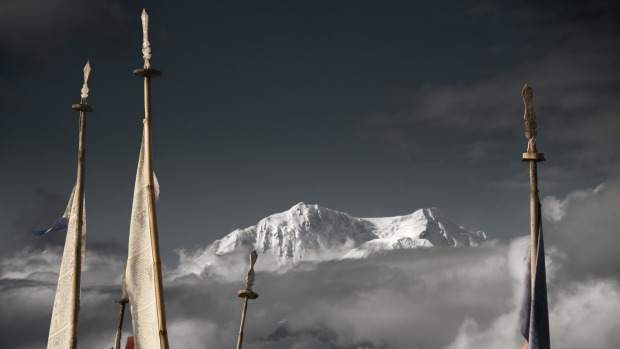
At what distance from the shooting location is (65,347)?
49.3 ft

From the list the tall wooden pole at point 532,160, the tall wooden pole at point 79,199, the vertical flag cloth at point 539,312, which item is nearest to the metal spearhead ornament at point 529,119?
the tall wooden pole at point 532,160

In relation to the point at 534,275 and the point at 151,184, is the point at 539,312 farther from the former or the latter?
the point at 151,184

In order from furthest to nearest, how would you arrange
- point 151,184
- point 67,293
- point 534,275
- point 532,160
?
1. point 532,160
2. point 534,275
3. point 67,293
4. point 151,184

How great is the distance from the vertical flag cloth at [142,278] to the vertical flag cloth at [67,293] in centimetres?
226

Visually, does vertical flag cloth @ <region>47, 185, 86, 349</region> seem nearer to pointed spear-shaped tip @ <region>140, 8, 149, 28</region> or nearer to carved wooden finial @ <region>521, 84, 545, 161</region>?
pointed spear-shaped tip @ <region>140, 8, 149, 28</region>

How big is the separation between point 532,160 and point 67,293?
9.72 m

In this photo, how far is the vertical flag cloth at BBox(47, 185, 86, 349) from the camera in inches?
594

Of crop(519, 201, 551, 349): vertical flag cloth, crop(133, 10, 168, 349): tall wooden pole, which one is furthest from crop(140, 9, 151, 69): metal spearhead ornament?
crop(519, 201, 551, 349): vertical flag cloth

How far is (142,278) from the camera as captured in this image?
13211 millimetres

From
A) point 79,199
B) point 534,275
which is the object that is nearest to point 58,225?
point 79,199

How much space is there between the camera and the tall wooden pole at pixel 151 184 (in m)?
12.7

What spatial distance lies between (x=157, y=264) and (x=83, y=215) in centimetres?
364

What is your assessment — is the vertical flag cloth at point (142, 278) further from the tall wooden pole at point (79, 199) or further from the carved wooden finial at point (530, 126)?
the carved wooden finial at point (530, 126)

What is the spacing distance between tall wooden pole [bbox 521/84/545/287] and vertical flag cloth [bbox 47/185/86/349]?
904 centimetres
